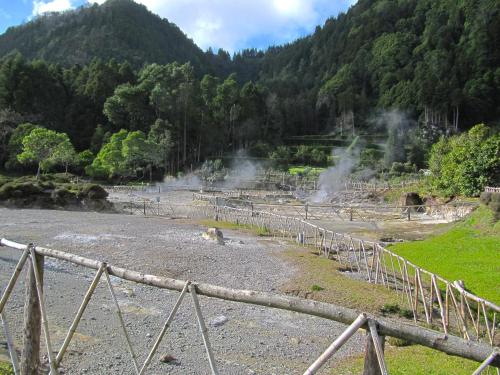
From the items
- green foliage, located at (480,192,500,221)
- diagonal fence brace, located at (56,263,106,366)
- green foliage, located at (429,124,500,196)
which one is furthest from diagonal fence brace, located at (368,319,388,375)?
green foliage, located at (429,124,500,196)

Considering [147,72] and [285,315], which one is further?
[147,72]

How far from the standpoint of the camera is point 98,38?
144 meters

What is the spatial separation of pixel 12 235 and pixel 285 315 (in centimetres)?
1518

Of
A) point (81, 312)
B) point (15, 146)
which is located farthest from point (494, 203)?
point (15, 146)

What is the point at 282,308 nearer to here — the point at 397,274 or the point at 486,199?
the point at 397,274

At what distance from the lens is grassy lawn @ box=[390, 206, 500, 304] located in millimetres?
13586

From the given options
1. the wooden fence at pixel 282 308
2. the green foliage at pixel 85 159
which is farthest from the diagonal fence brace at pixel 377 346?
the green foliage at pixel 85 159

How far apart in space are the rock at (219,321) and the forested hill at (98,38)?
137 metres

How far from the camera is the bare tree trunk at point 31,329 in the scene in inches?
211

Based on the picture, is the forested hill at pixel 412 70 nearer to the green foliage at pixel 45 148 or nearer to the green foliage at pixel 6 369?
the green foliage at pixel 45 148

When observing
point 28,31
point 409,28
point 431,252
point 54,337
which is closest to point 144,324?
point 54,337

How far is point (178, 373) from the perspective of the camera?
25.4ft

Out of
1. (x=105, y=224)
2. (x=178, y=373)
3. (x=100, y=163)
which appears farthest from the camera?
(x=100, y=163)

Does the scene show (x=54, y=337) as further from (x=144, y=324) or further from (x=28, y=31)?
(x=28, y=31)
